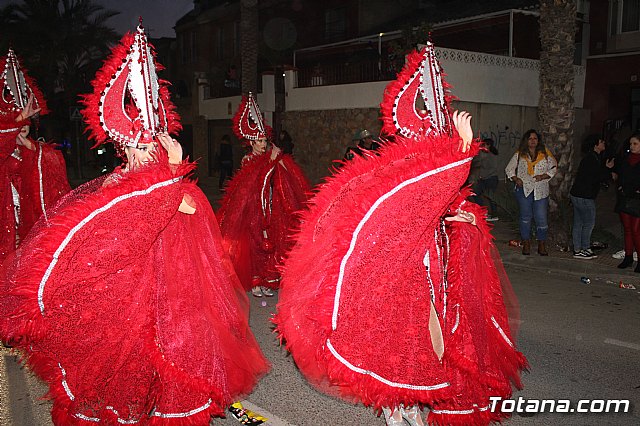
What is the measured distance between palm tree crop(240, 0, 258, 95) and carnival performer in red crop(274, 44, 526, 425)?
52.6 feet

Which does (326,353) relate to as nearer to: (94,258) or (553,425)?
(94,258)

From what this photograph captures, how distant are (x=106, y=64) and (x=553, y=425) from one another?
3.59 metres

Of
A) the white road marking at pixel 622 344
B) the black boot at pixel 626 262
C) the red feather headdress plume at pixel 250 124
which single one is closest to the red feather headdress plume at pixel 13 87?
the red feather headdress plume at pixel 250 124

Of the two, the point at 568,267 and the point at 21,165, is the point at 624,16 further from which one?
the point at 21,165

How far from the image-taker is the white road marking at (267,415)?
3955 mm

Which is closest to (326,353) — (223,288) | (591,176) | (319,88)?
(223,288)

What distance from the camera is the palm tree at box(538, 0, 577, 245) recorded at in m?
10.0

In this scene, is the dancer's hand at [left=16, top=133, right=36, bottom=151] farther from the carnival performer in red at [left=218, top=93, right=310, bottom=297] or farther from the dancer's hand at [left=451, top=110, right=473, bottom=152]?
the dancer's hand at [left=451, top=110, right=473, bottom=152]

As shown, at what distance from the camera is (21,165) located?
6.18 meters

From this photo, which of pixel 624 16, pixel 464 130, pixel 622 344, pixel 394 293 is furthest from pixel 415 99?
pixel 624 16

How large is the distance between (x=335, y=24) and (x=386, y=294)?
28.0 meters

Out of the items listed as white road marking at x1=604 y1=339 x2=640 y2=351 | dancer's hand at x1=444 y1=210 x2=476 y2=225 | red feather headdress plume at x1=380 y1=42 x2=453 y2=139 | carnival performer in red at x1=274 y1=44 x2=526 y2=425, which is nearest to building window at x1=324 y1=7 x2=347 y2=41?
white road marking at x1=604 y1=339 x2=640 y2=351

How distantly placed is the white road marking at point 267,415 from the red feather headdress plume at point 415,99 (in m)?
2.02

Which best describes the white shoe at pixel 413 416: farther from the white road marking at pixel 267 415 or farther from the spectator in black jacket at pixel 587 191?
the spectator in black jacket at pixel 587 191
